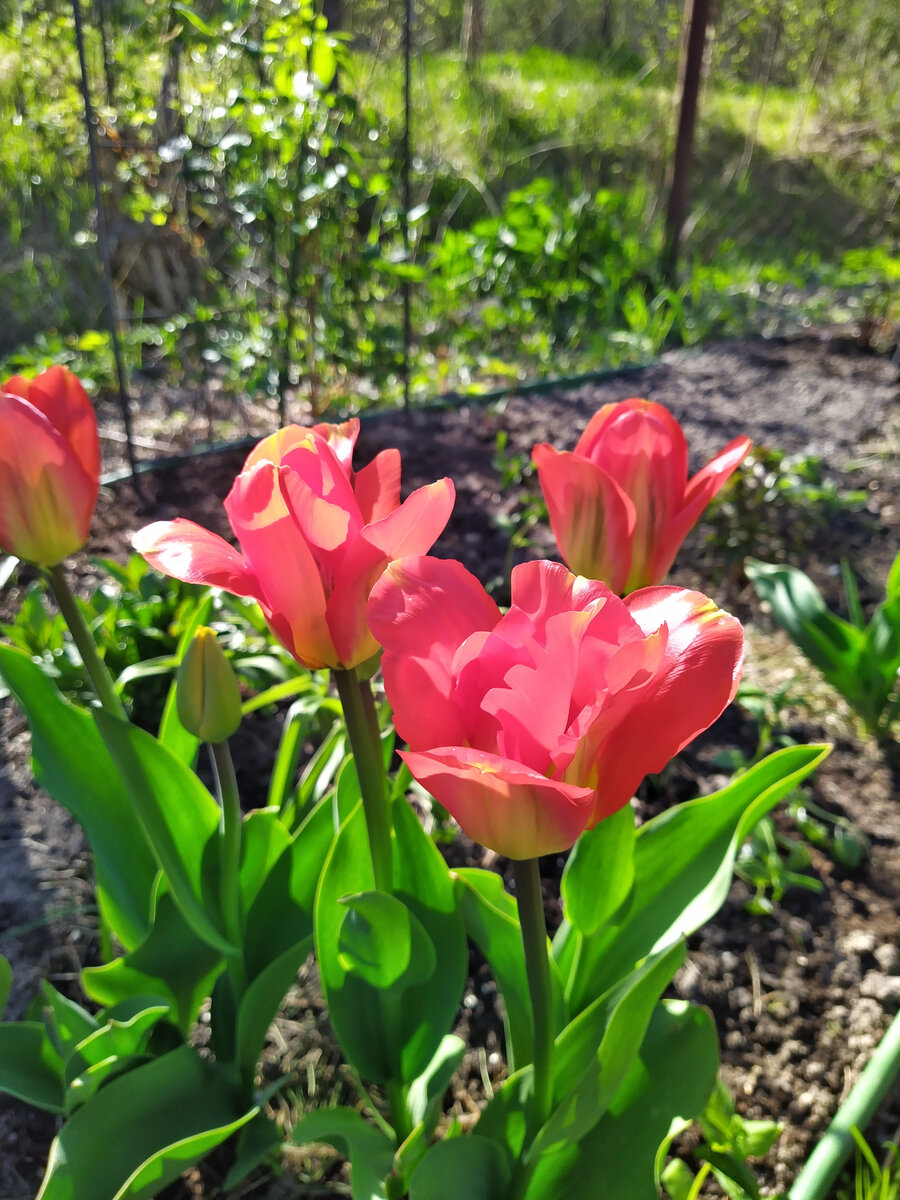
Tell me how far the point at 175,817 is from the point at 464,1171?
→ 1.47 feet

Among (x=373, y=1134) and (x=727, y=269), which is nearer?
(x=373, y=1134)

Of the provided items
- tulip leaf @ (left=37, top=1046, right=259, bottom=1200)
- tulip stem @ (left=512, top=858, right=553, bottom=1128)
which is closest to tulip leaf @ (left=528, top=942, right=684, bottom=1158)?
tulip stem @ (left=512, top=858, right=553, bottom=1128)

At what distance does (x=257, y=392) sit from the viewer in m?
3.07

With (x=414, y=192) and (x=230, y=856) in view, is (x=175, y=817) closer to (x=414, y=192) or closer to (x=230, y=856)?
(x=230, y=856)

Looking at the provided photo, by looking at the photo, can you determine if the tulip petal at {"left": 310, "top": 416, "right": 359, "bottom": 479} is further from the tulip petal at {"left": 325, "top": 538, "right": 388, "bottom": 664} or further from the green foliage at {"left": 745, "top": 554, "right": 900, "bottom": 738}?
the green foliage at {"left": 745, "top": 554, "right": 900, "bottom": 738}

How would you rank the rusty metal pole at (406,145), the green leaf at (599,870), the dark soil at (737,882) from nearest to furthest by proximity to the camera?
the green leaf at (599,870) → the dark soil at (737,882) → the rusty metal pole at (406,145)

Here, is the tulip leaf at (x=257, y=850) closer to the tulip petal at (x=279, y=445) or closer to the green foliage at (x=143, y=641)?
the tulip petal at (x=279, y=445)

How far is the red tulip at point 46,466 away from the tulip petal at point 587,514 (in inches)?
16.3

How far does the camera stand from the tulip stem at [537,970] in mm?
583

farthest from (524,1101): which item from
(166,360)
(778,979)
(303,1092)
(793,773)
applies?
(166,360)

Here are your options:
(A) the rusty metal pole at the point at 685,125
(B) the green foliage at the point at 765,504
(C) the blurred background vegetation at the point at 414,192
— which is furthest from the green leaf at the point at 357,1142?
(A) the rusty metal pole at the point at 685,125

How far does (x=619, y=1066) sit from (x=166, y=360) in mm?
3586

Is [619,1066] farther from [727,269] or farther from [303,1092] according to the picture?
[727,269]

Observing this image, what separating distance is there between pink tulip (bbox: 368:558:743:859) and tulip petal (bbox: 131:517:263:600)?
0.15 metres
